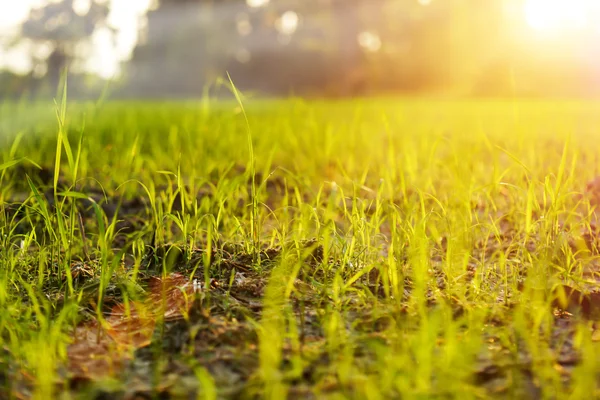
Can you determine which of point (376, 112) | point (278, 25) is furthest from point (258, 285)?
point (278, 25)

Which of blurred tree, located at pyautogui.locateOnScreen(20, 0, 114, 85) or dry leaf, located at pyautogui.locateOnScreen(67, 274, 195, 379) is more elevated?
blurred tree, located at pyautogui.locateOnScreen(20, 0, 114, 85)

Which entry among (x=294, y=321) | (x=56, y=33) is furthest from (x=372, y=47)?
(x=294, y=321)

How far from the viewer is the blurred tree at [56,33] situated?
24.9m

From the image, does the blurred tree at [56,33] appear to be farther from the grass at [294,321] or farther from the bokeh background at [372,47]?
the grass at [294,321]

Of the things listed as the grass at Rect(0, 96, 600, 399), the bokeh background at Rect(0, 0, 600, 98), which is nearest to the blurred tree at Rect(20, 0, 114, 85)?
the bokeh background at Rect(0, 0, 600, 98)

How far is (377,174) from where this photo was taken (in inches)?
104

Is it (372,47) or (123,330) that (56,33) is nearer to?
(372,47)

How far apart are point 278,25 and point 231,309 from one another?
24.8m

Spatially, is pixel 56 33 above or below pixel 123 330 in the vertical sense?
above

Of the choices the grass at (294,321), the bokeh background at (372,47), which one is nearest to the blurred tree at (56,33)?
the bokeh background at (372,47)

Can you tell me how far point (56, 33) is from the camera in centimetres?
2572

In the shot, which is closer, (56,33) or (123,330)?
(123,330)

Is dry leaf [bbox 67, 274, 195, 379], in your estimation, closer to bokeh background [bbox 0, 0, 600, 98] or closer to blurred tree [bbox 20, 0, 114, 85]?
bokeh background [bbox 0, 0, 600, 98]

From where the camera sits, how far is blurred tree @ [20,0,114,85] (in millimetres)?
24859
